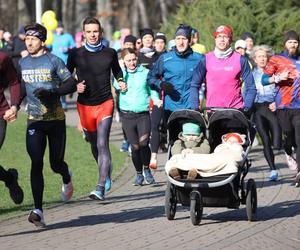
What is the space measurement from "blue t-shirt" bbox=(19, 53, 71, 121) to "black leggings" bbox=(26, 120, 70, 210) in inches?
3.9

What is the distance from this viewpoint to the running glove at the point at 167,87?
14096 millimetres

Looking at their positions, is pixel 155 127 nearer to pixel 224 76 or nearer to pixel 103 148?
pixel 103 148

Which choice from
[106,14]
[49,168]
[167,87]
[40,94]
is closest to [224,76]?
[167,87]

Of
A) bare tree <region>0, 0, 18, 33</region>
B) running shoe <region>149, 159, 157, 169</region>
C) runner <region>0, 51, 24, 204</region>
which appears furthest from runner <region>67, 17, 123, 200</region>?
bare tree <region>0, 0, 18, 33</region>

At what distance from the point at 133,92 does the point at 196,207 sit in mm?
4544

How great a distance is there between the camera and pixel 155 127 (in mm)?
16703

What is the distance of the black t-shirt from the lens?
13414mm

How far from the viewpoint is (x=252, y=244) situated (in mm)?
10688

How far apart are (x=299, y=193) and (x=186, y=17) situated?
1065 cm

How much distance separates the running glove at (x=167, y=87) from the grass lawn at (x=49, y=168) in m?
1.86

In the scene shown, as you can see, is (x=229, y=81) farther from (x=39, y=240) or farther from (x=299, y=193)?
(x=39, y=240)

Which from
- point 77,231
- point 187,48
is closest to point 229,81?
point 187,48

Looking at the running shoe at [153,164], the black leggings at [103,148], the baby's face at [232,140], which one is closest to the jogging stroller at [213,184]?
the baby's face at [232,140]

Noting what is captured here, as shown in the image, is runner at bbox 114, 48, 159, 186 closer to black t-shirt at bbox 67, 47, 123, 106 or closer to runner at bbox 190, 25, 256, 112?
black t-shirt at bbox 67, 47, 123, 106
